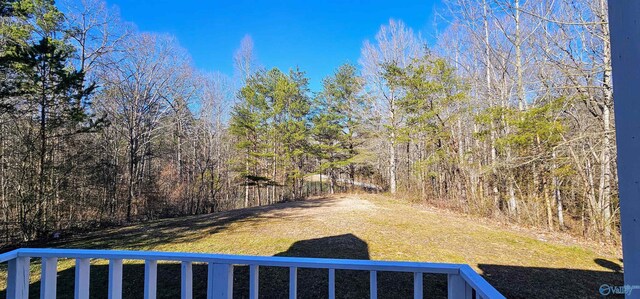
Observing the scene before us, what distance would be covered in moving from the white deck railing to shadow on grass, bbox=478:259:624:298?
2505 mm

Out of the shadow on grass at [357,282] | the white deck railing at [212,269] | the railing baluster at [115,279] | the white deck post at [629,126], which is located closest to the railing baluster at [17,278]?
the white deck railing at [212,269]

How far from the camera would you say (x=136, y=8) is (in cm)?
963

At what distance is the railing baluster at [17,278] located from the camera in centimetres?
129

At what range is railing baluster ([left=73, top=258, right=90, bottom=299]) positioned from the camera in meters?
1.29

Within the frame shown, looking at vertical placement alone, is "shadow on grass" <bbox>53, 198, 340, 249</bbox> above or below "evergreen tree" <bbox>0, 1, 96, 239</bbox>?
below

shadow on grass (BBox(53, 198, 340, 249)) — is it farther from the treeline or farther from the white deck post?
the white deck post

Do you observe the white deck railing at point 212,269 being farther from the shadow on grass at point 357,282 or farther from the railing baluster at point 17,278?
the shadow on grass at point 357,282

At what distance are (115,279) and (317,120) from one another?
528 inches

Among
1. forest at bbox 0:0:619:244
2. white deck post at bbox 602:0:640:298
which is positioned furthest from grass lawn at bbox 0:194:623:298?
white deck post at bbox 602:0:640:298

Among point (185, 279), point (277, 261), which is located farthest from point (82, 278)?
point (277, 261)

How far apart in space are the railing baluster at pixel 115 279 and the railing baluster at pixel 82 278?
139 millimetres

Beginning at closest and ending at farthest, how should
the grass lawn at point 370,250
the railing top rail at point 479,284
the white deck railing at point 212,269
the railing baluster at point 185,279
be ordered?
the railing top rail at point 479,284
the white deck railing at point 212,269
the railing baluster at point 185,279
the grass lawn at point 370,250

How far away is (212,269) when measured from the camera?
1184 millimetres

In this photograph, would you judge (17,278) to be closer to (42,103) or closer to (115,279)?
(115,279)
